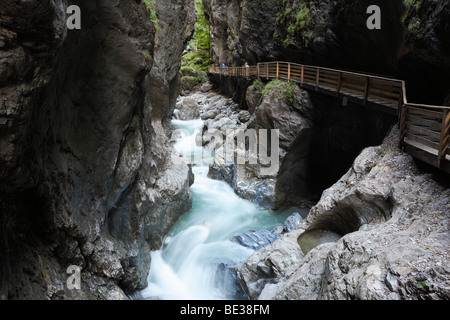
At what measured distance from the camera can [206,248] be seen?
1145cm

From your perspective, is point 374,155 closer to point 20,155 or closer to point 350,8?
point 350,8

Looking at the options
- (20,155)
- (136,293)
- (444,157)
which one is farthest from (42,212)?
(444,157)

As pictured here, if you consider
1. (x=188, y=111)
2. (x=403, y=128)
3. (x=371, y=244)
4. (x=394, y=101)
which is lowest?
(x=371, y=244)

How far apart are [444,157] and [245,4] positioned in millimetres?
21835

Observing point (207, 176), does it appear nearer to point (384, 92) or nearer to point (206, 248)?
Answer: point (206, 248)

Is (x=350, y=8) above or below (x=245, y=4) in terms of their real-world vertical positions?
below

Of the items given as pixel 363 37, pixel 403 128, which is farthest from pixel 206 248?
pixel 363 37

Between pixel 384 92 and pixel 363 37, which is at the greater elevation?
pixel 363 37

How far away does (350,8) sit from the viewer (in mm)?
12352

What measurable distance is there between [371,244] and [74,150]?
639 centimetres

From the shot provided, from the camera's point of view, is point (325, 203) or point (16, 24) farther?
point (325, 203)

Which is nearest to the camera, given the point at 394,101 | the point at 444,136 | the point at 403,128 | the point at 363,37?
the point at 444,136

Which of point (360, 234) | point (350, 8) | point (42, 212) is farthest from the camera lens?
point (350, 8)

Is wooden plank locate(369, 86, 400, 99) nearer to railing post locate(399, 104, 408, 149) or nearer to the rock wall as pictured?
railing post locate(399, 104, 408, 149)
